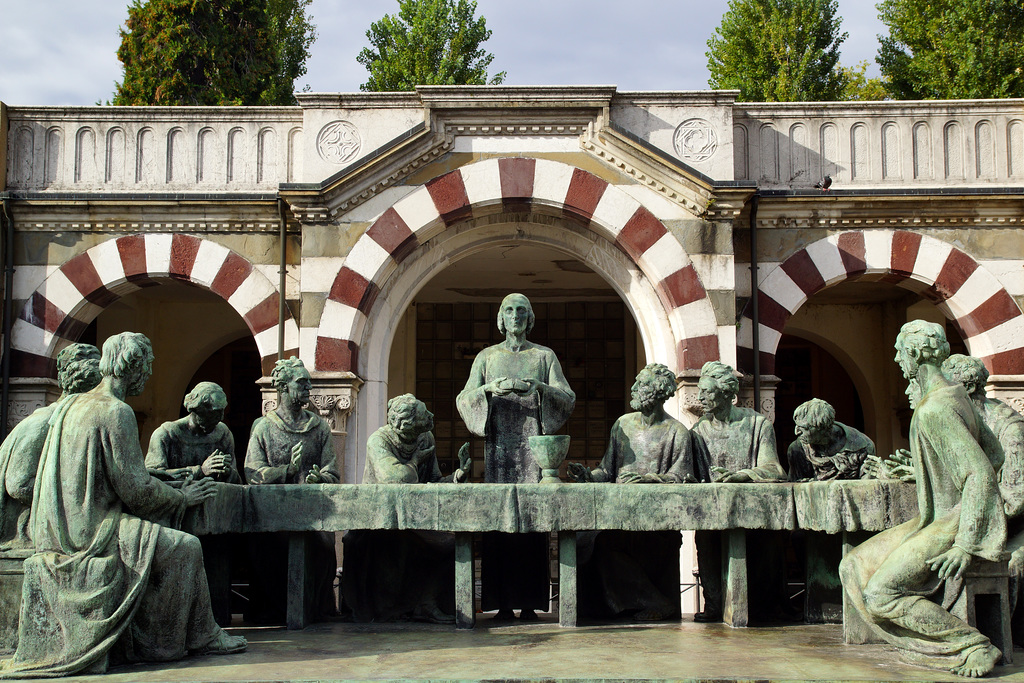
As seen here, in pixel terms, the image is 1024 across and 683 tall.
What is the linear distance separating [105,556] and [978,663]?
451 centimetres

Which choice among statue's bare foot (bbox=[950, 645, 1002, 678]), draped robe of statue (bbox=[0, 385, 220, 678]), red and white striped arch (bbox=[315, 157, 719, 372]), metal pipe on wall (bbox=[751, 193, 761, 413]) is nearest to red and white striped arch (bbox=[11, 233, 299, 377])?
red and white striped arch (bbox=[315, 157, 719, 372])

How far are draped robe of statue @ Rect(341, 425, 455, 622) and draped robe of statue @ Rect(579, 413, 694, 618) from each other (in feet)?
3.23

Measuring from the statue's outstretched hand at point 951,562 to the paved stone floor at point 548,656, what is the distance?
0.53 meters

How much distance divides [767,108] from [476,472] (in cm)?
717

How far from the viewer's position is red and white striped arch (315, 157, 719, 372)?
1185cm

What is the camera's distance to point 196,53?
19406mm

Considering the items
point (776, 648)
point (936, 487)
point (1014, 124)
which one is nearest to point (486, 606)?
point (776, 648)

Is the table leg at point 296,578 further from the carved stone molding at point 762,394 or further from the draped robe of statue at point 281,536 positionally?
the carved stone molding at point 762,394

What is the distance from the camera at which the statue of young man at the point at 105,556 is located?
19.3 ft

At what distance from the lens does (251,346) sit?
18.7 m

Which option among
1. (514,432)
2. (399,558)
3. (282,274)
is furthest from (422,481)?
(282,274)

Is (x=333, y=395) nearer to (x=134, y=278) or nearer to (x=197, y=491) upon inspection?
(x=134, y=278)

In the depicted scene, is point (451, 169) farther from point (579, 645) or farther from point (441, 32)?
point (441, 32)

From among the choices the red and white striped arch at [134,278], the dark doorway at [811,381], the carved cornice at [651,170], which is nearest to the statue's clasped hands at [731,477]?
the carved cornice at [651,170]
